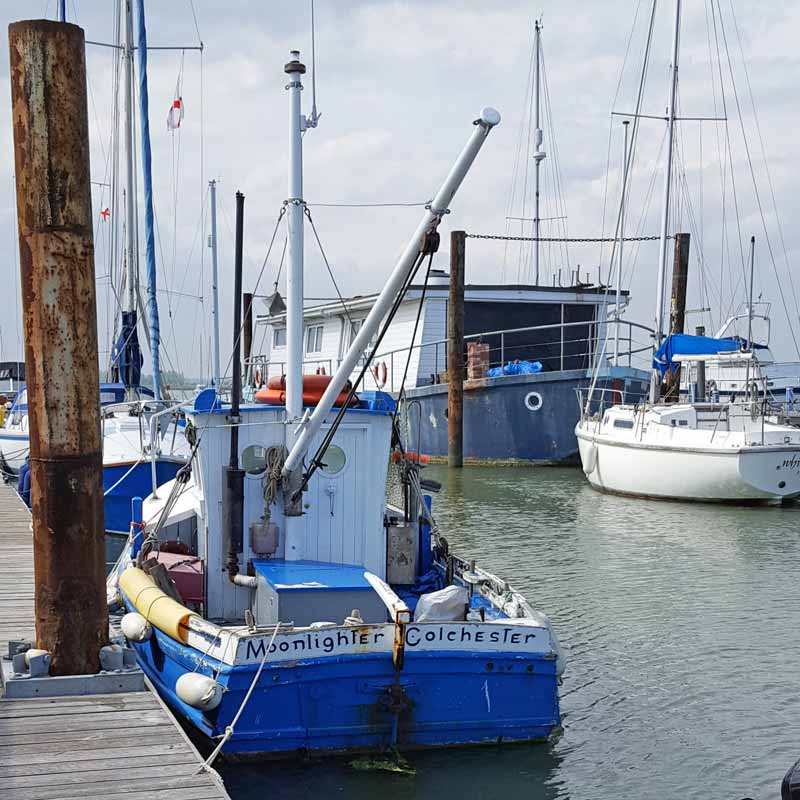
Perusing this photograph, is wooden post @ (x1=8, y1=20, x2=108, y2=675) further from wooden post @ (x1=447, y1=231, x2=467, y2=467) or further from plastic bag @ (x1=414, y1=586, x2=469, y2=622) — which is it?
wooden post @ (x1=447, y1=231, x2=467, y2=467)

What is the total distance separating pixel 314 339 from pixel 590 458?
54.4ft

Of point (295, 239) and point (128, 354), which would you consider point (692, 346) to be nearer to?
point (128, 354)

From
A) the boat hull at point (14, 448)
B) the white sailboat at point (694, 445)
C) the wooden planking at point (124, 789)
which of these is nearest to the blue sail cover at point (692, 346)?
the white sailboat at point (694, 445)

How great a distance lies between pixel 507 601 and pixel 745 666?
3562mm

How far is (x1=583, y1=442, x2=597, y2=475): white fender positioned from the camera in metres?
27.2

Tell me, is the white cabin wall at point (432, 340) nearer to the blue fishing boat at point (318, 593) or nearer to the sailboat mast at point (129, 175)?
the sailboat mast at point (129, 175)

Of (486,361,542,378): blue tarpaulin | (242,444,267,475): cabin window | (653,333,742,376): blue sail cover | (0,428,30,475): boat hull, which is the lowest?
(0,428,30,475): boat hull

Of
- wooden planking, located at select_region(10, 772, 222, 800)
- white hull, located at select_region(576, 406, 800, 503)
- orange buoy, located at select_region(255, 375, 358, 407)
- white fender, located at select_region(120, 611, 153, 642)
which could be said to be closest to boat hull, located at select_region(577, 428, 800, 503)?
white hull, located at select_region(576, 406, 800, 503)

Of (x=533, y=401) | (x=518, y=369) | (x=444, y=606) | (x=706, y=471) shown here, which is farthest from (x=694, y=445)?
(x=444, y=606)

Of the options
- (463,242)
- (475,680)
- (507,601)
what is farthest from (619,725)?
(463,242)

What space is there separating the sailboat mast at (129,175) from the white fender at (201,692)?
14449 millimetres

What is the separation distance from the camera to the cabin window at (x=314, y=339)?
40953 millimetres

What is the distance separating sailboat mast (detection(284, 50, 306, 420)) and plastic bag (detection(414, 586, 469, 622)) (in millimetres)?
1986

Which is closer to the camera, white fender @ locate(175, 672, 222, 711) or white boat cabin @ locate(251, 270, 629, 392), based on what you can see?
white fender @ locate(175, 672, 222, 711)
